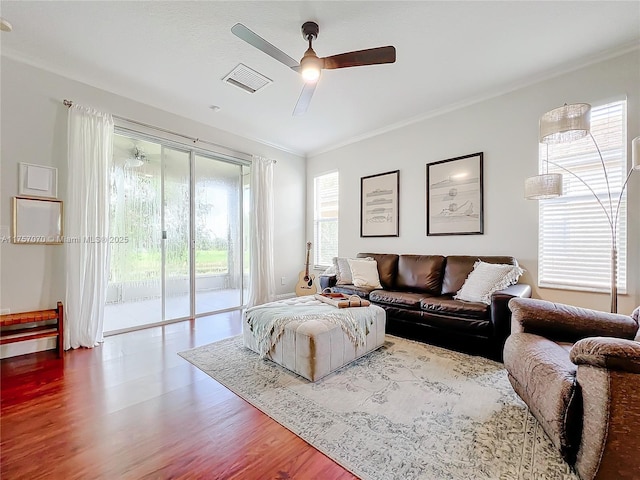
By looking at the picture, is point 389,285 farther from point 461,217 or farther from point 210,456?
point 210,456

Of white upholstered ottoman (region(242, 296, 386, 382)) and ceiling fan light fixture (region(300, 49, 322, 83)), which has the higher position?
ceiling fan light fixture (region(300, 49, 322, 83))

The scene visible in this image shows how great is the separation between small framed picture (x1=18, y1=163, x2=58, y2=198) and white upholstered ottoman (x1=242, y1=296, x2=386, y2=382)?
230 centimetres

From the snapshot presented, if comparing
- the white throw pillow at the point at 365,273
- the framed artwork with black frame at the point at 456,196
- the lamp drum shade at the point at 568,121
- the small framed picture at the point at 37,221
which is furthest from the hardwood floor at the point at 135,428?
the framed artwork with black frame at the point at 456,196

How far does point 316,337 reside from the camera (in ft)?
7.02

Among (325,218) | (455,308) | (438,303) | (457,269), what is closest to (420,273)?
(457,269)

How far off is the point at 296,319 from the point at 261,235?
2.49 metres

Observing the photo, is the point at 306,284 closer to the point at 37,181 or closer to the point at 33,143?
the point at 37,181

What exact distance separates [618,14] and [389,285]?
3.15 meters

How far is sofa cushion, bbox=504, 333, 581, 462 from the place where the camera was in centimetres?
125

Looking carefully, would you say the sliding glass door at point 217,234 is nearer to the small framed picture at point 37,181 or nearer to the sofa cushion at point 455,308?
the small framed picture at point 37,181

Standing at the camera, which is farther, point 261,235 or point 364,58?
point 261,235

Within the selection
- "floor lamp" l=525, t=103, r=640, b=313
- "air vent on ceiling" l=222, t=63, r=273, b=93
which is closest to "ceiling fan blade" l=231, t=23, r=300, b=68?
"air vent on ceiling" l=222, t=63, r=273, b=93

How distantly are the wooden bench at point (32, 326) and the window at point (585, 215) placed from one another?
15.6ft

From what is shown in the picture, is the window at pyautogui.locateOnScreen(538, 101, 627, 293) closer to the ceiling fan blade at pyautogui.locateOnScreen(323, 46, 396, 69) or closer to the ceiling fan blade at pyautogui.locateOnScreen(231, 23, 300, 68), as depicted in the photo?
the ceiling fan blade at pyautogui.locateOnScreen(323, 46, 396, 69)
